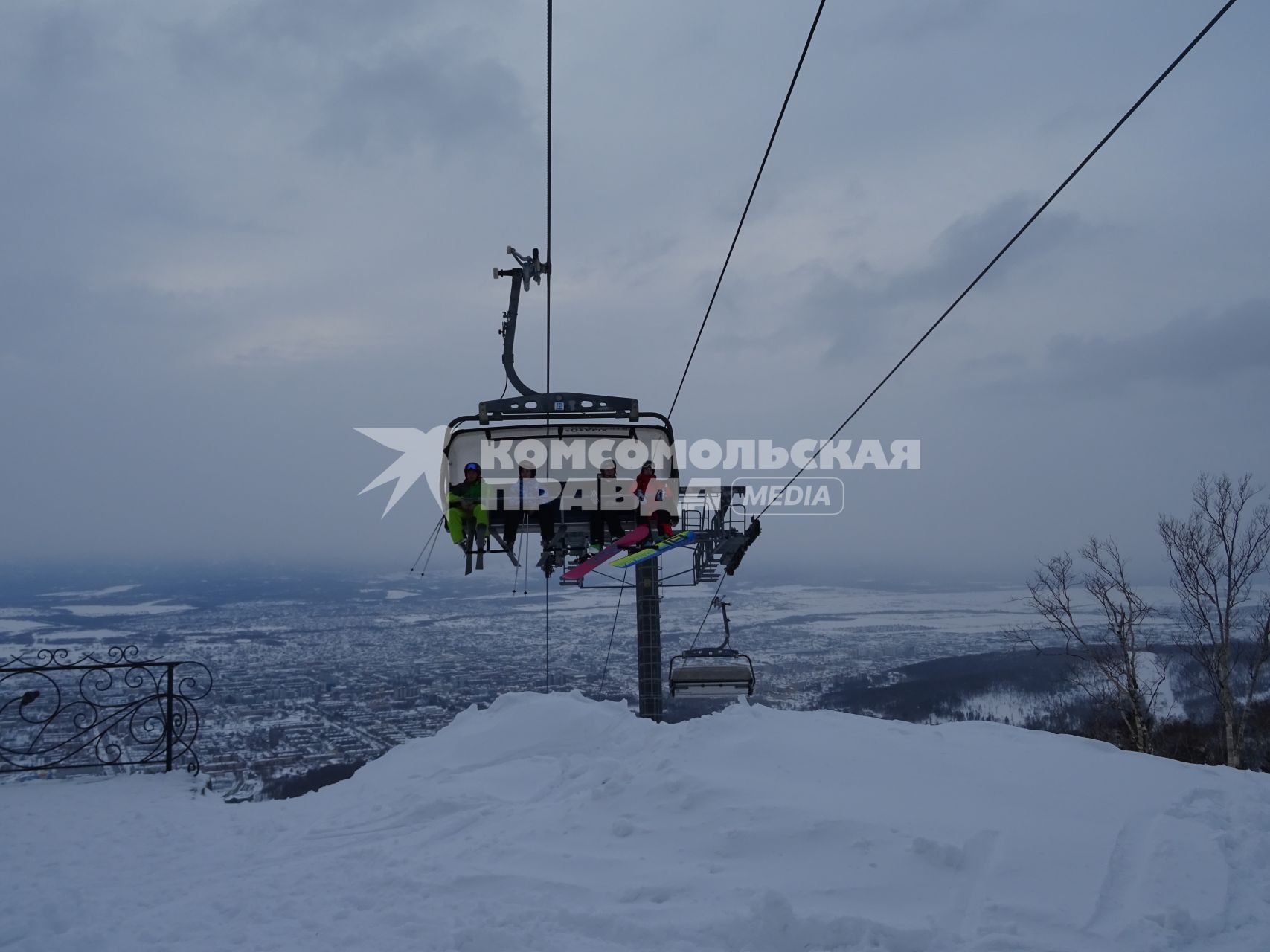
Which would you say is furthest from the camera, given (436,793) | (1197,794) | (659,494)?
(659,494)

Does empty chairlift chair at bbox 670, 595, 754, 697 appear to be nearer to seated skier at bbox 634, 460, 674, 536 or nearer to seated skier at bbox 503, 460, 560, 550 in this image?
seated skier at bbox 634, 460, 674, 536

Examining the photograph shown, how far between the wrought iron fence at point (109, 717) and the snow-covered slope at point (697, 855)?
18.9 inches

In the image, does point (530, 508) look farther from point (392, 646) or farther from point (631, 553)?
point (392, 646)

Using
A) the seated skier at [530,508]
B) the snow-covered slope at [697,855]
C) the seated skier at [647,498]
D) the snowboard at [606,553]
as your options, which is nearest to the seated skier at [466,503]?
the seated skier at [530,508]

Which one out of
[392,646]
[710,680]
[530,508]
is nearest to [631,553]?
[530,508]

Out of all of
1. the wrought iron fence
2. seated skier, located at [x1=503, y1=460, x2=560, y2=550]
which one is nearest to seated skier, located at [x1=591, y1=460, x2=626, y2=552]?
seated skier, located at [x1=503, y1=460, x2=560, y2=550]

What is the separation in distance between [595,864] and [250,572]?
9001cm

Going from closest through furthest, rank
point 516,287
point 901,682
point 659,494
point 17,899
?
point 17,899 → point 659,494 → point 516,287 → point 901,682

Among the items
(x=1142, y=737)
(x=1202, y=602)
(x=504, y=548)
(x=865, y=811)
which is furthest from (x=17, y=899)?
(x=1202, y=602)

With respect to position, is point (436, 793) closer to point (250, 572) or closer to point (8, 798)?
point (8, 798)

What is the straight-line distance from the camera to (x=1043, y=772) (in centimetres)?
583

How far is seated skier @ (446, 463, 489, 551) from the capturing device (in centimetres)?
1028

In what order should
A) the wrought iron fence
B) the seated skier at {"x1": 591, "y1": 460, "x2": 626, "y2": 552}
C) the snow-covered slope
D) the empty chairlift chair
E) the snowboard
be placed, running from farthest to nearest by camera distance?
the empty chairlift chair
the seated skier at {"x1": 591, "y1": 460, "x2": 626, "y2": 552}
the snowboard
the wrought iron fence
the snow-covered slope

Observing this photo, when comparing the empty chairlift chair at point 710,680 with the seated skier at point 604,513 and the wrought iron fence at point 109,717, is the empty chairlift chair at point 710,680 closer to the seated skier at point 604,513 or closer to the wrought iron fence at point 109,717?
the seated skier at point 604,513
